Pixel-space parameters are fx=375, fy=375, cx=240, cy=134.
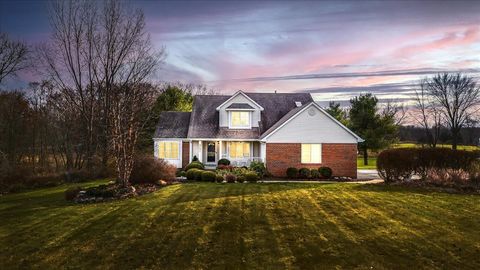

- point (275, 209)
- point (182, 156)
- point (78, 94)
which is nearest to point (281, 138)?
point (182, 156)

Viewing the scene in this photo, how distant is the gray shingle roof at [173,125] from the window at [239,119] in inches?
171

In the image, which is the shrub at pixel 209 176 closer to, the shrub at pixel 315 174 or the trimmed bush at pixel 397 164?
the shrub at pixel 315 174

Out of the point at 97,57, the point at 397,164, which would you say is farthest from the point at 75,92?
the point at 397,164

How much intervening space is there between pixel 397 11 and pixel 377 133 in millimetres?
21017

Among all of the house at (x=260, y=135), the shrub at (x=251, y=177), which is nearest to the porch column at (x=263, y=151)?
the house at (x=260, y=135)

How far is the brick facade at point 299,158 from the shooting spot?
28.6 metres

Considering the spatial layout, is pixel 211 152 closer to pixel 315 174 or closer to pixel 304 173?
pixel 304 173

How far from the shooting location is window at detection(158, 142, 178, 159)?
3319cm

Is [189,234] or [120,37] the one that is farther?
[120,37]

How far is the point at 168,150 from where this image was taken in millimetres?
33250

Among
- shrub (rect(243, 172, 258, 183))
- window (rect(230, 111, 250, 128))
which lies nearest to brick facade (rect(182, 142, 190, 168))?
window (rect(230, 111, 250, 128))

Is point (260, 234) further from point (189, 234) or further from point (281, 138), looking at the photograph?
point (281, 138)

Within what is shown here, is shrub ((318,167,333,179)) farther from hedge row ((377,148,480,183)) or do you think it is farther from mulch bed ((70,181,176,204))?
mulch bed ((70,181,176,204))

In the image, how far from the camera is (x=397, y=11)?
810 inches
